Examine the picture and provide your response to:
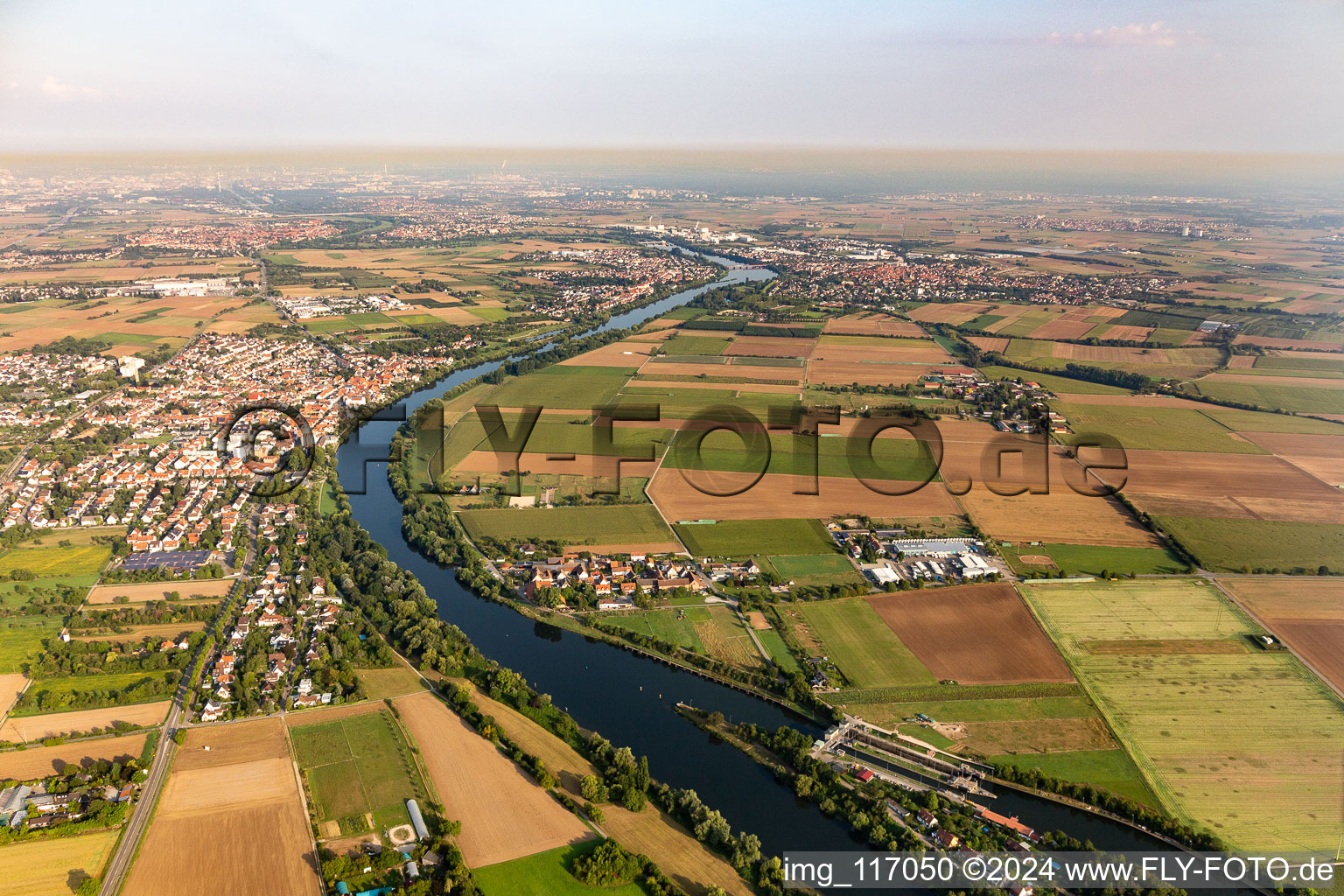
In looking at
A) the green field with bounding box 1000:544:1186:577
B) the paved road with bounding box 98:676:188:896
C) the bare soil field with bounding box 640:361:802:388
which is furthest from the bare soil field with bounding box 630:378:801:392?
the paved road with bounding box 98:676:188:896

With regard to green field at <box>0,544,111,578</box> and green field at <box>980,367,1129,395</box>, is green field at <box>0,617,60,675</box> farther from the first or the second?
green field at <box>980,367,1129,395</box>

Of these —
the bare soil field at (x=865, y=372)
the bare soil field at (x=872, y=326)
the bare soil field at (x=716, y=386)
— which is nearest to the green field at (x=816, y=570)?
the bare soil field at (x=716, y=386)

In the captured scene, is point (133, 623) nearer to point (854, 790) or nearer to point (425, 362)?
point (854, 790)

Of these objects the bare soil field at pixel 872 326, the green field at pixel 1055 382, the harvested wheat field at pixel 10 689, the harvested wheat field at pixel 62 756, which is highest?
the bare soil field at pixel 872 326

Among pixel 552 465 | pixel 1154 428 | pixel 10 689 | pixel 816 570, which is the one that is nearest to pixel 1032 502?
pixel 816 570

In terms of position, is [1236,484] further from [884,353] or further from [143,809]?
[143,809]

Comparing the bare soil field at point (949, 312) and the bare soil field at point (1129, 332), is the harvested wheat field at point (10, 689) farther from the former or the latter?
the bare soil field at point (1129, 332)

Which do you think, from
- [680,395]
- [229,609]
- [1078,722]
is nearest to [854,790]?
[1078,722]
